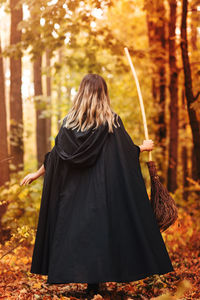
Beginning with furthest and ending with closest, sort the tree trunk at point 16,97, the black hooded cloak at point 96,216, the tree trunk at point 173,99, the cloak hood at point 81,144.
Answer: the tree trunk at point 173,99 → the tree trunk at point 16,97 → the cloak hood at point 81,144 → the black hooded cloak at point 96,216

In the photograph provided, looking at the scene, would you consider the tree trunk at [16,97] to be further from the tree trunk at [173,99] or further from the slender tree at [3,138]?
the tree trunk at [173,99]

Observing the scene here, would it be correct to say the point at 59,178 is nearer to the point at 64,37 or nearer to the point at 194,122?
the point at 194,122

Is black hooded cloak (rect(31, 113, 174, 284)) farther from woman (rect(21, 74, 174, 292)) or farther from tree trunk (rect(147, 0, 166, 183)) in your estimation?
tree trunk (rect(147, 0, 166, 183))

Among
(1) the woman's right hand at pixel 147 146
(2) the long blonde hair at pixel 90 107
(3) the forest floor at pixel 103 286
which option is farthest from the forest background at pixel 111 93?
(1) the woman's right hand at pixel 147 146

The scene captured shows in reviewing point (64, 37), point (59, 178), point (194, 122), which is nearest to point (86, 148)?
point (59, 178)

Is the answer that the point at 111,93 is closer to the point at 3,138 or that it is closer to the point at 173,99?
the point at 173,99

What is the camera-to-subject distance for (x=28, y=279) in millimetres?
5004

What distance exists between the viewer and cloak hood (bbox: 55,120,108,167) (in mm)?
3936

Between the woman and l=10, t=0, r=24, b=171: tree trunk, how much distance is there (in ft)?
12.0

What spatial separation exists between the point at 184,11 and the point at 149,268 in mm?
3831

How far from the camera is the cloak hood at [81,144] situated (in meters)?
3.94

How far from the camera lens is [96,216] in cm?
388

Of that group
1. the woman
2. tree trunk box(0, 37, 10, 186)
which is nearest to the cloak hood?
the woman

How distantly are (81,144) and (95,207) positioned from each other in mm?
642
